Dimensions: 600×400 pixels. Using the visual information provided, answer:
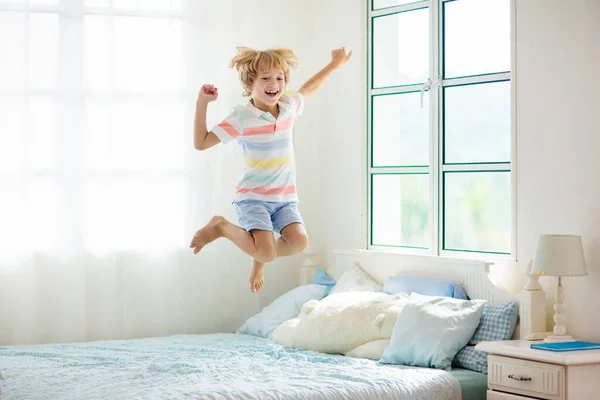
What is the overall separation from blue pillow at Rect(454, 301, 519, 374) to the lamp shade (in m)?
0.31

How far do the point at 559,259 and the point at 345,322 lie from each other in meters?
1.13

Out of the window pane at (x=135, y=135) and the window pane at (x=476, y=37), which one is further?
the window pane at (x=135, y=135)

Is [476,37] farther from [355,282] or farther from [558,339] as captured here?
[558,339]

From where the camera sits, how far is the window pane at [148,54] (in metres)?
5.01

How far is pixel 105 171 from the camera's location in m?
4.98

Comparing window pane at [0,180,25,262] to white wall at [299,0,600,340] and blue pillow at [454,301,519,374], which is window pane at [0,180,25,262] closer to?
blue pillow at [454,301,519,374]

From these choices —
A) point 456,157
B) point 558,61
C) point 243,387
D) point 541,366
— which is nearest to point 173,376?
point 243,387

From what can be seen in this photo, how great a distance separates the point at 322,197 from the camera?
5.48m

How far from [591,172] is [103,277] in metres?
2.72

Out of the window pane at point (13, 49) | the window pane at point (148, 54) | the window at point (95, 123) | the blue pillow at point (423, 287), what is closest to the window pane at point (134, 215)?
the window at point (95, 123)

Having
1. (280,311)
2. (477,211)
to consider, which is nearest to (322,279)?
(280,311)

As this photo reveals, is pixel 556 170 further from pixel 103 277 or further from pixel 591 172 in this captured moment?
pixel 103 277

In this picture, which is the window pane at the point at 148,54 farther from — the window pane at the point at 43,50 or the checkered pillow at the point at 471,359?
the checkered pillow at the point at 471,359

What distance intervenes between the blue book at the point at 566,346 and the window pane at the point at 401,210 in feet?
3.92
